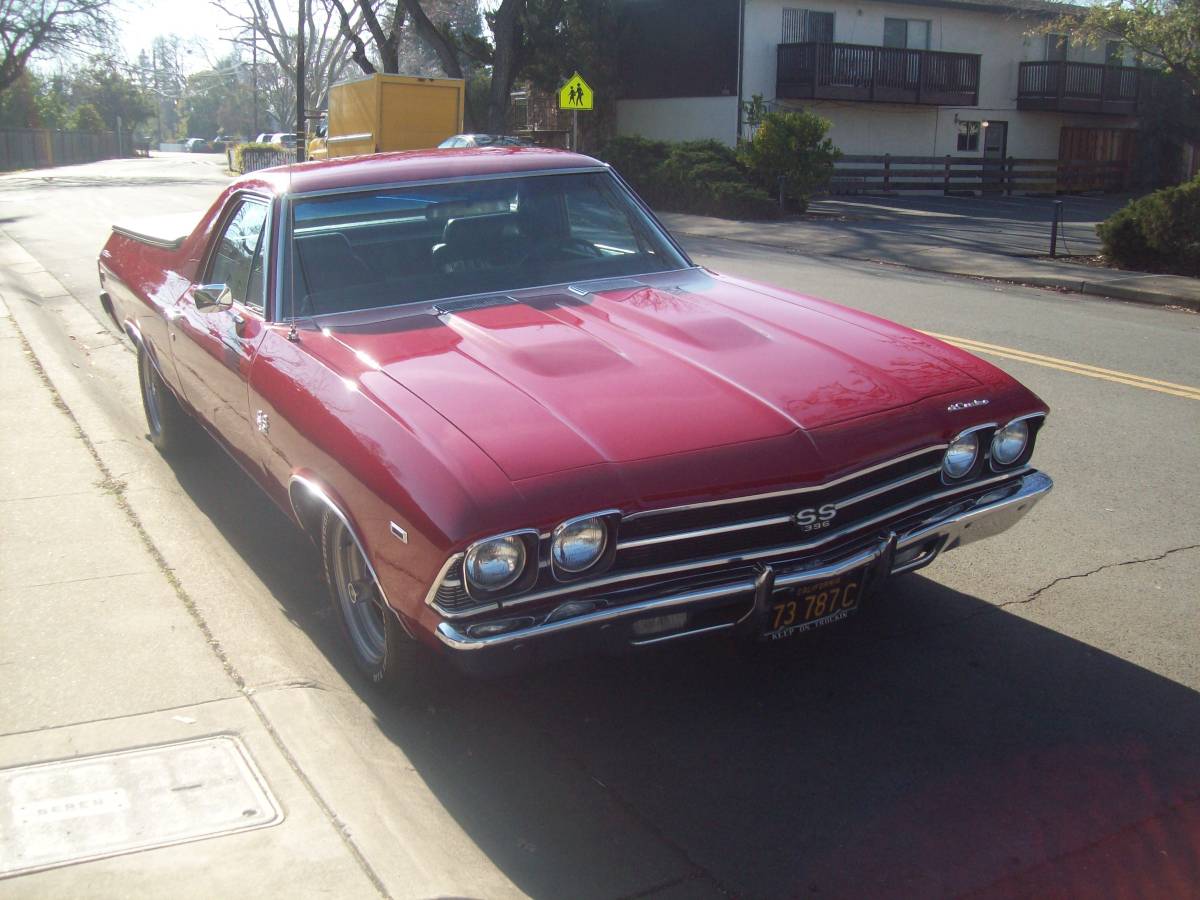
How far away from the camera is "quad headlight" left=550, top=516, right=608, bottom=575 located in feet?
10.6

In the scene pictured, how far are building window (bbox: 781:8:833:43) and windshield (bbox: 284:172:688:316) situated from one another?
31874mm

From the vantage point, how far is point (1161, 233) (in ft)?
51.0

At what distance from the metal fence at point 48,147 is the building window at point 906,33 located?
136 ft

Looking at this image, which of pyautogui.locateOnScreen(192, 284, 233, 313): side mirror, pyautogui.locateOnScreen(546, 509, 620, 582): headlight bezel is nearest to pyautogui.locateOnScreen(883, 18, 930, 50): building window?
pyautogui.locateOnScreen(192, 284, 233, 313): side mirror

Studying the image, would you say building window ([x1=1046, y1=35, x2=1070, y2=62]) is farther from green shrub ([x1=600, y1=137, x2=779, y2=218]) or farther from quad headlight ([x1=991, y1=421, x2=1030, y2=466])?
quad headlight ([x1=991, y1=421, x2=1030, y2=466])

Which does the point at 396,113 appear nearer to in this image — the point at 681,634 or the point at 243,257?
the point at 243,257

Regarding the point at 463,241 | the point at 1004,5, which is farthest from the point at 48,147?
the point at 463,241

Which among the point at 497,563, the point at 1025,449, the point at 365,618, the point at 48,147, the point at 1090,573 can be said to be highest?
the point at 48,147

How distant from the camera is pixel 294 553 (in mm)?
5434

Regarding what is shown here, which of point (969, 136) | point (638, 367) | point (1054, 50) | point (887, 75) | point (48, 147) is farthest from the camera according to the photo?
point (48, 147)

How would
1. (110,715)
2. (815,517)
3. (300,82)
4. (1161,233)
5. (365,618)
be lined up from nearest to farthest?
(815,517) → (110,715) → (365,618) → (1161,233) → (300,82)

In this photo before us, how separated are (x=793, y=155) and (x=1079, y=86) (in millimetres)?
19902

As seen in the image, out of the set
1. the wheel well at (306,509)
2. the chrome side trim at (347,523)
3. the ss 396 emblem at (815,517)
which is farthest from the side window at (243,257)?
the ss 396 emblem at (815,517)

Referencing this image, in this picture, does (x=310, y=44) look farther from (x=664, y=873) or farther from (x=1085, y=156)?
(x=664, y=873)
